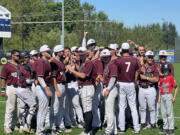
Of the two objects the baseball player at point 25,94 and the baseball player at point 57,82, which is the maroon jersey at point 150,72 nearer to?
the baseball player at point 57,82

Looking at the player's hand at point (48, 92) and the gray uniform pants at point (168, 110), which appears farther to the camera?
the gray uniform pants at point (168, 110)

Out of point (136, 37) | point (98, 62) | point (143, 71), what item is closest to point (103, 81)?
point (98, 62)

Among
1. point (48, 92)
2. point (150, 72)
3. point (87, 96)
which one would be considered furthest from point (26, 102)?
point (150, 72)

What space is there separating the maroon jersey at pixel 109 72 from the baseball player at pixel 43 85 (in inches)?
61.2

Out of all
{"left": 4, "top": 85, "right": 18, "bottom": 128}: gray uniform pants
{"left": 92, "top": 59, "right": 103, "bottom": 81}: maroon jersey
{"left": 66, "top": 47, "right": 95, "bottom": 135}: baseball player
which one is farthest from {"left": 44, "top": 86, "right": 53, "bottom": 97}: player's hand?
{"left": 4, "top": 85, "right": 18, "bottom": 128}: gray uniform pants

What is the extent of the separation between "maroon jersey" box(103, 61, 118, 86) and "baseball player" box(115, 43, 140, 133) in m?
0.44

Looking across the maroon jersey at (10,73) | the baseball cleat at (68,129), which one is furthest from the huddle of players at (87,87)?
the baseball cleat at (68,129)

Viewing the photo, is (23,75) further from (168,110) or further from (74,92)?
(168,110)

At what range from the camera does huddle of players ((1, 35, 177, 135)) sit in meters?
10.1

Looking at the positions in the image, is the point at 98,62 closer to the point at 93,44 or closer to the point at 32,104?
the point at 93,44

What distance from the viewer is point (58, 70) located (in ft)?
34.3

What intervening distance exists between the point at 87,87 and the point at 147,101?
2081 millimetres

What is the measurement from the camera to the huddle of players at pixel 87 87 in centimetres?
1008

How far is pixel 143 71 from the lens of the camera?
11234mm
